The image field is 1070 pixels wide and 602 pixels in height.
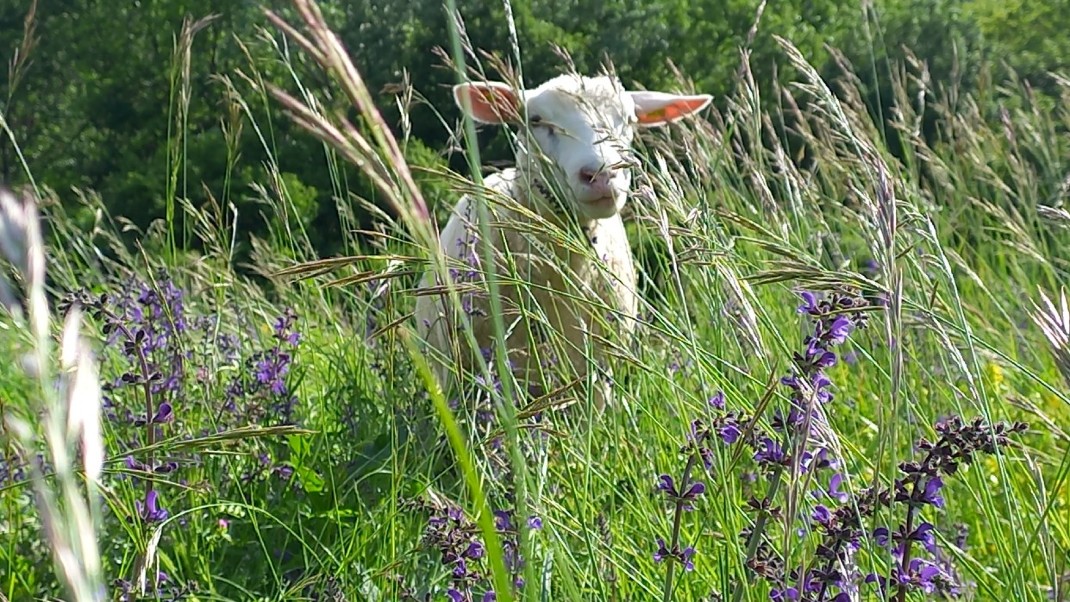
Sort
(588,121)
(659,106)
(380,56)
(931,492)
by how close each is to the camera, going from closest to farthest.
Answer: (931,492)
(588,121)
(659,106)
(380,56)

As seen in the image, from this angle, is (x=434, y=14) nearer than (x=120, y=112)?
Yes

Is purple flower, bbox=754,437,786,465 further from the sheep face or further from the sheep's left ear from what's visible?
the sheep's left ear

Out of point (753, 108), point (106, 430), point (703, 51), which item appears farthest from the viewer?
point (703, 51)

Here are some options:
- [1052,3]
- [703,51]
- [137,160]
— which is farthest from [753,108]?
[1052,3]

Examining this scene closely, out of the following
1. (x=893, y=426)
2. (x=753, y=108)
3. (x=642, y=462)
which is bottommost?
(x=642, y=462)

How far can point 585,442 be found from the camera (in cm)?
163

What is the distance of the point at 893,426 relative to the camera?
2.82ft

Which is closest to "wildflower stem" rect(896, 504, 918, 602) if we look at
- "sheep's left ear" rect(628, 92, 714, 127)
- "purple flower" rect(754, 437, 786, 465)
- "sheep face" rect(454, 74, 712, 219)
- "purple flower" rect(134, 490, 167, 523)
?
"purple flower" rect(754, 437, 786, 465)

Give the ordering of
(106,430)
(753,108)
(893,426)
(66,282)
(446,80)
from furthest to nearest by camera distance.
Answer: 1. (446,80)
2. (66,282)
3. (753,108)
4. (106,430)
5. (893,426)

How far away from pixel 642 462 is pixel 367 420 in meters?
0.80

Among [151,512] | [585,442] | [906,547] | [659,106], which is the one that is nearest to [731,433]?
[906,547]

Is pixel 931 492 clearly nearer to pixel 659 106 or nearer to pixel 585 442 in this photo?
pixel 585 442

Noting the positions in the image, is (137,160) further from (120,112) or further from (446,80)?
(446,80)

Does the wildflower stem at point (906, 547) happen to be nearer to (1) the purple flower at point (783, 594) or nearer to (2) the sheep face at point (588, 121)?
(1) the purple flower at point (783, 594)
